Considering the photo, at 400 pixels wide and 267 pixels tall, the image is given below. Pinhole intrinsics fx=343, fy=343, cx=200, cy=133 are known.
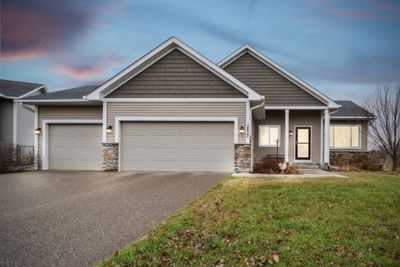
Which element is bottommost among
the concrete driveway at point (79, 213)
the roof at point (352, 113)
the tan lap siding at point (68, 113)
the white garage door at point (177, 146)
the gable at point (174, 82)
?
the concrete driveway at point (79, 213)

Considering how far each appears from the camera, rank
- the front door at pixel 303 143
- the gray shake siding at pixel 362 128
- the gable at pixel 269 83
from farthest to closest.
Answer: the gray shake siding at pixel 362 128 → the front door at pixel 303 143 → the gable at pixel 269 83

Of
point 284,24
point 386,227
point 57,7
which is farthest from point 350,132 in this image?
point 57,7

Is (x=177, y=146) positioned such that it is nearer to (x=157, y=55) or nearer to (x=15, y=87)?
(x=157, y=55)

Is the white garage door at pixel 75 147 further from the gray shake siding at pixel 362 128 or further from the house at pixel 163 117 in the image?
the gray shake siding at pixel 362 128

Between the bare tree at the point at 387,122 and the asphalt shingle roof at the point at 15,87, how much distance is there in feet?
74.7

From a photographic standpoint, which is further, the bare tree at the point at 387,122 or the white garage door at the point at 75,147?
the bare tree at the point at 387,122

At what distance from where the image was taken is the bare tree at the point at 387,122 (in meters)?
17.4

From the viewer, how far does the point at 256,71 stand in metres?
19.0

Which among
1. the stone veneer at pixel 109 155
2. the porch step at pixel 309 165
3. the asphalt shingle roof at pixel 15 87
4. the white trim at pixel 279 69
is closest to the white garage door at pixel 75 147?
the stone veneer at pixel 109 155

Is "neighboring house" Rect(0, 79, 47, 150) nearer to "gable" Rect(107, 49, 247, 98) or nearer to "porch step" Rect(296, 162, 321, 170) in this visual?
"gable" Rect(107, 49, 247, 98)

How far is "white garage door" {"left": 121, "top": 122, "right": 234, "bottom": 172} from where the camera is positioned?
14523 millimetres

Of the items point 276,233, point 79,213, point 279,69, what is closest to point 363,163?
point 279,69

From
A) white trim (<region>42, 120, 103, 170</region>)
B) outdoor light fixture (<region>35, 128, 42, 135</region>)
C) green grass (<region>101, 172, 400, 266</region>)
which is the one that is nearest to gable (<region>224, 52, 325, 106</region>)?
white trim (<region>42, 120, 103, 170</region>)

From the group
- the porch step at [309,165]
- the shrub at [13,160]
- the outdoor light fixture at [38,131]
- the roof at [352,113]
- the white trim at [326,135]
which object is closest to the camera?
the shrub at [13,160]
